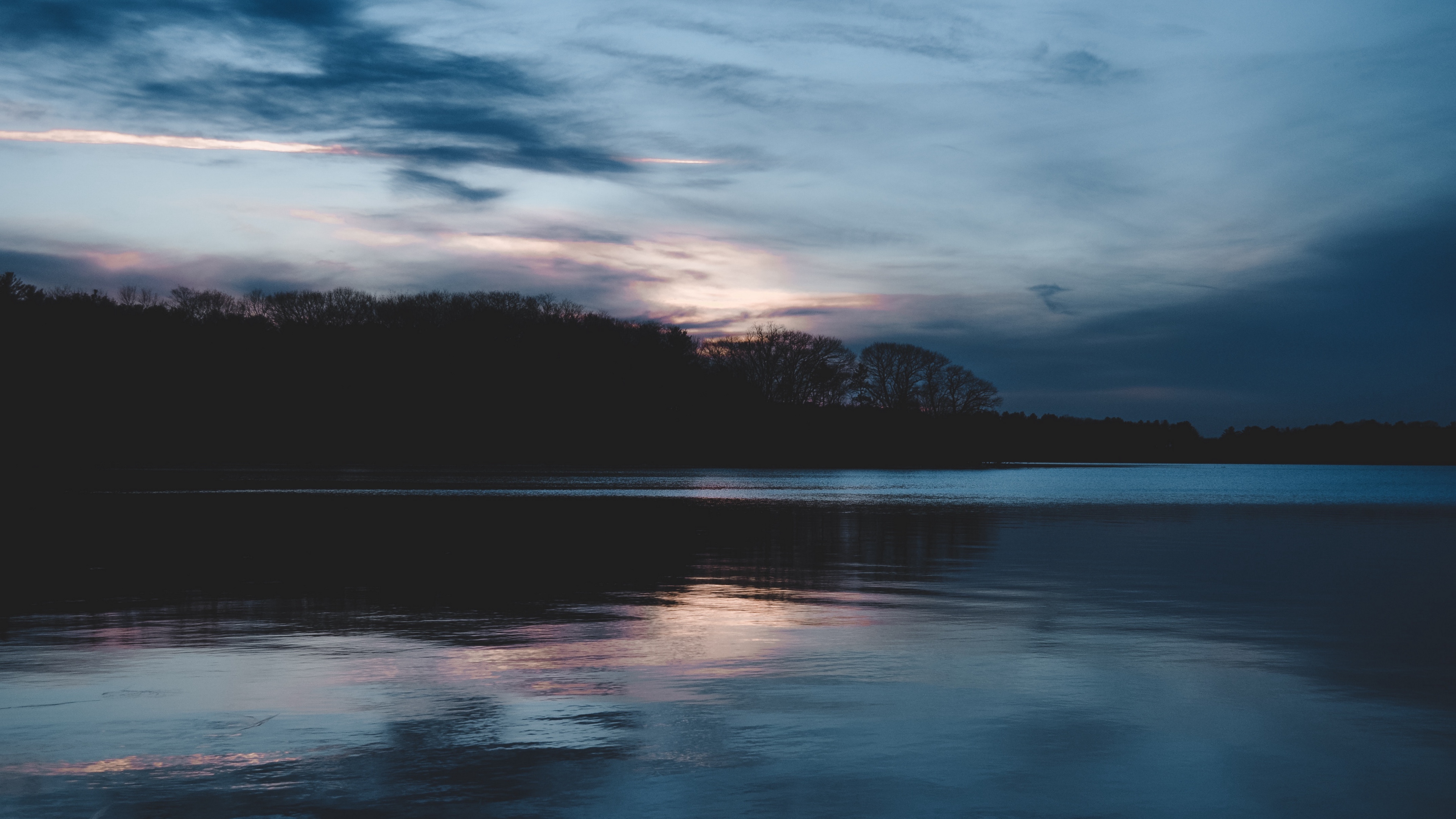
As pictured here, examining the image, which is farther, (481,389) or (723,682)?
(481,389)

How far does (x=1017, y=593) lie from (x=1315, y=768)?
8.61 m

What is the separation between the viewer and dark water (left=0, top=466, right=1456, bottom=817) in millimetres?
5832

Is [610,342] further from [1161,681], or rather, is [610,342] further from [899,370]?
[1161,681]

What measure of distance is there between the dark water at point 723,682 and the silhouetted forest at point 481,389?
99.4m

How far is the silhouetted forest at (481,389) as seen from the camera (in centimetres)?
11219

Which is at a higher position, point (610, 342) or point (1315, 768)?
point (610, 342)

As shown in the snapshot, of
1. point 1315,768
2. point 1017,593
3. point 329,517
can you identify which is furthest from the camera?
point 329,517

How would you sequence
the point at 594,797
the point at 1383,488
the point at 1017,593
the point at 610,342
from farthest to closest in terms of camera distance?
the point at 610,342
the point at 1383,488
the point at 1017,593
the point at 594,797

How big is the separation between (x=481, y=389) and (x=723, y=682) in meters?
122

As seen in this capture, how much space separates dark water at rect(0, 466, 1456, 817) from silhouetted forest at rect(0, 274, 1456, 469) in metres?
99.4

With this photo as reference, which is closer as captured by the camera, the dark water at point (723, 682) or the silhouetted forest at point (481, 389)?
the dark water at point (723, 682)

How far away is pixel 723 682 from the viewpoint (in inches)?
344

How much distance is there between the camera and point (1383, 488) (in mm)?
81625


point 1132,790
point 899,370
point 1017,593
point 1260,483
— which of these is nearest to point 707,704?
point 1132,790
